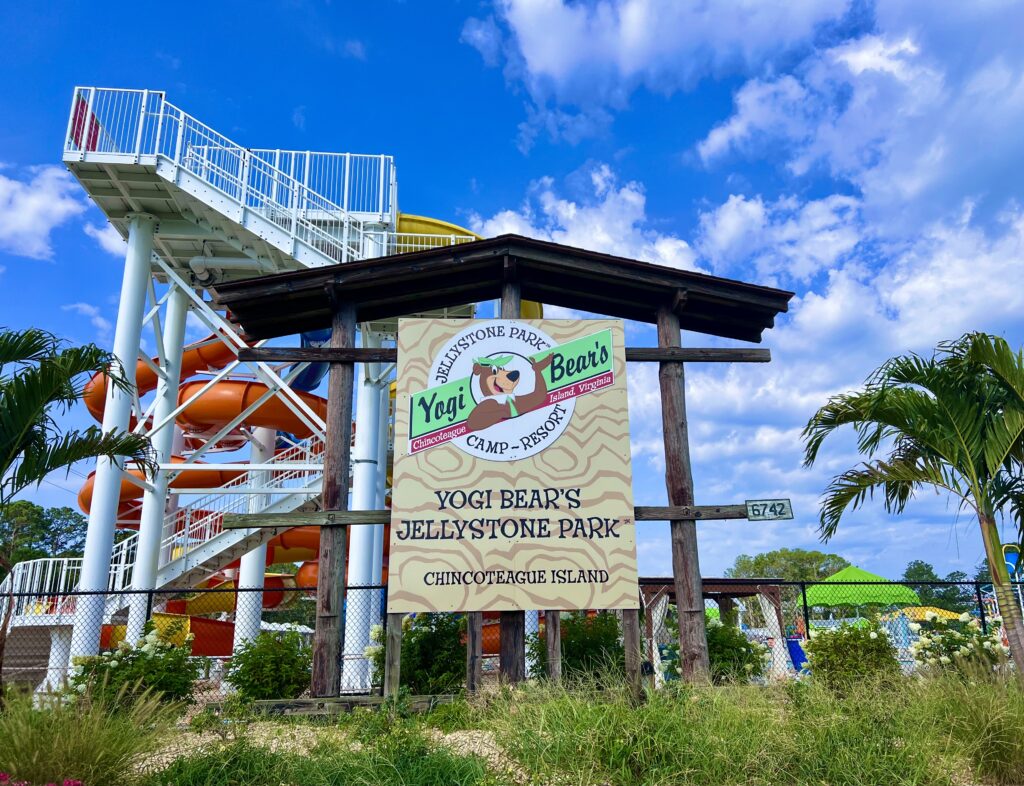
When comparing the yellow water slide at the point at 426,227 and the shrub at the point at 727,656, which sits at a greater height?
the yellow water slide at the point at 426,227

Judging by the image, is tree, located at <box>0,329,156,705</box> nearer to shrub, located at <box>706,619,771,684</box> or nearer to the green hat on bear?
the green hat on bear

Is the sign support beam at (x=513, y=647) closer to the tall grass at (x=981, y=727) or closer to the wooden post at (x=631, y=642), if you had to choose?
the wooden post at (x=631, y=642)

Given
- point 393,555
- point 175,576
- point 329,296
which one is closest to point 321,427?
point 175,576

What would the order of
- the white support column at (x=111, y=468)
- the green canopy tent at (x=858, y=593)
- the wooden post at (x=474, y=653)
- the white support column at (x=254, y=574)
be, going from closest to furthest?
the wooden post at (x=474, y=653) → the white support column at (x=111, y=468) → the white support column at (x=254, y=574) → the green canopy tent at (x=858, y=593)

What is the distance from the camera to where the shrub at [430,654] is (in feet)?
32.0

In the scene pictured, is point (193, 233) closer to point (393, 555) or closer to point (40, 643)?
point (40, 643)

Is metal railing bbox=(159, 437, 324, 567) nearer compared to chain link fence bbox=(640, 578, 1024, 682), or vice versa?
chain link fence bbox=(640, 578, 1024, 682)

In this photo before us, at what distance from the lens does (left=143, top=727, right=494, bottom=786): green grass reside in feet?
18.0

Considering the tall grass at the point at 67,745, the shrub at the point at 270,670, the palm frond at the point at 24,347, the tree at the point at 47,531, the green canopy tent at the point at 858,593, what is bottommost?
the tall grass at the point at 67,745

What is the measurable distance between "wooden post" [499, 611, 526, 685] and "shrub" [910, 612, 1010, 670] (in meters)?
4.62

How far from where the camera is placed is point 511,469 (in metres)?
9.39

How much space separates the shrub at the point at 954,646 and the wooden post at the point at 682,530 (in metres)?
2.59

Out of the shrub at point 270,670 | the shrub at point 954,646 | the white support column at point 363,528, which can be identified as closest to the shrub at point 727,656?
the shrub at point 954,646

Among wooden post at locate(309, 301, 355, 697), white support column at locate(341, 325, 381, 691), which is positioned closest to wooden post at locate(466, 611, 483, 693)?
wooden post at locate(309, 301, 355, 697)
